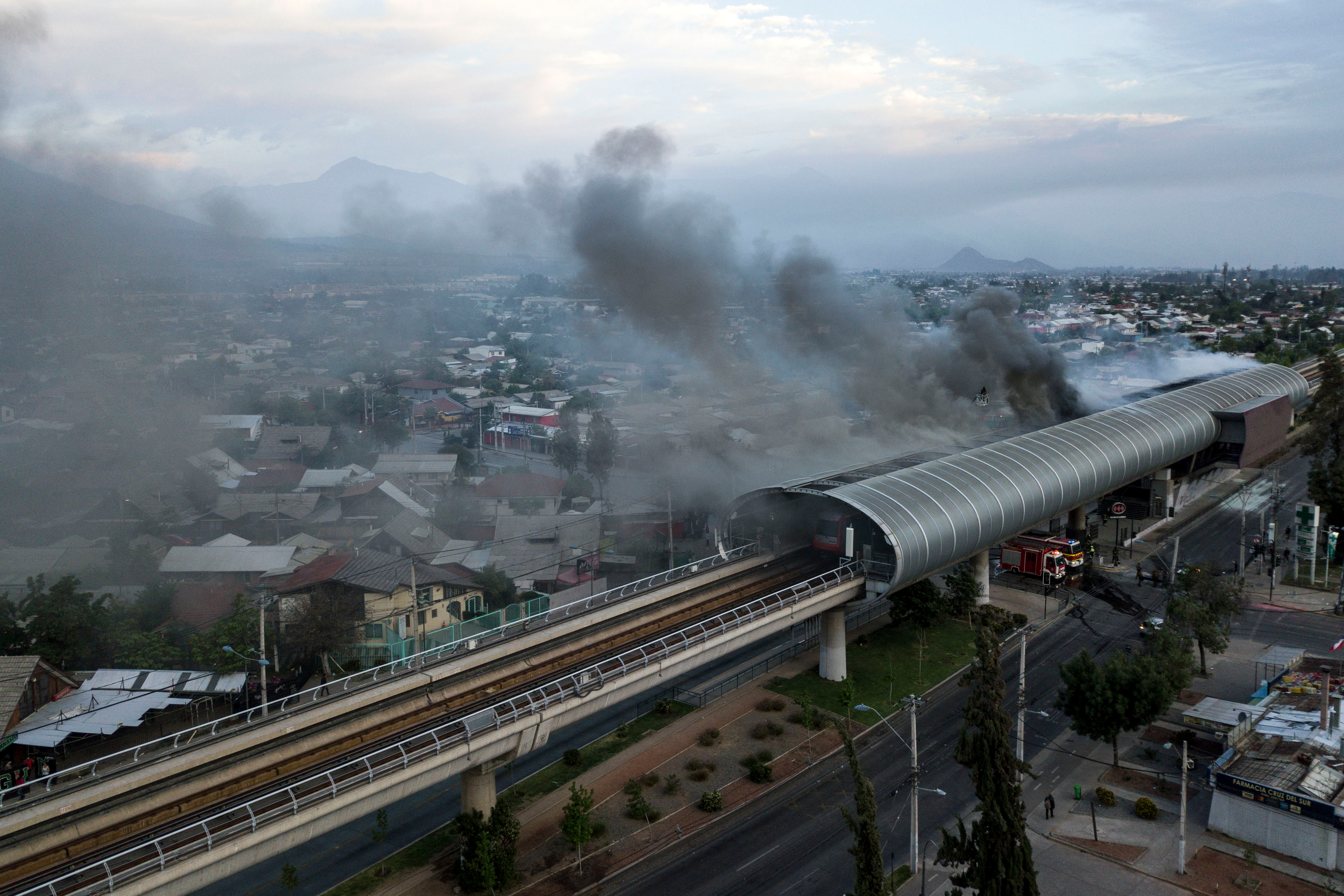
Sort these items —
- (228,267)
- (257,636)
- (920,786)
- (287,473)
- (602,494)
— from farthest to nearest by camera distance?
1. (228,267)
2. (287,473)
3. (602,494)
4. (257,636)
5. (920,786)

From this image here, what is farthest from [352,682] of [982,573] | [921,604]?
[982,573]

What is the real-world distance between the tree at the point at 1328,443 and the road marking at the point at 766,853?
41363 mm

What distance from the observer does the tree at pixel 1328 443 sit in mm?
47875

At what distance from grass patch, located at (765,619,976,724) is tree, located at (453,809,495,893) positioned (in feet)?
46.4

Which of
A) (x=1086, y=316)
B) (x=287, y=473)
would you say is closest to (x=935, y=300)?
(x=1086, y=316)

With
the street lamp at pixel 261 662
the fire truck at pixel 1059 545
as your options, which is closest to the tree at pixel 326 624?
the street lamp at pixel 261 662

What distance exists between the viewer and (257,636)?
1380 inches

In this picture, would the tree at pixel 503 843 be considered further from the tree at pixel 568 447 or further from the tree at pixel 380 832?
the tree at pixel 568 447

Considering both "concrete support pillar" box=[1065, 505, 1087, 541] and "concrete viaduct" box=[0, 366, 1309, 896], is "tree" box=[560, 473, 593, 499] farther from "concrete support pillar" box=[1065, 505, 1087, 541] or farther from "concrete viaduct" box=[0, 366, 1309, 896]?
"concrete support pillar" box=[1065, 505, 1087, 541]

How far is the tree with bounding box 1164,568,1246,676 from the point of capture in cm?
3152

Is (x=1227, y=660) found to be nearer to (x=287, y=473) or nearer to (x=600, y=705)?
(x=600, y=705)

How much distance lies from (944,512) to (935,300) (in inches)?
5341

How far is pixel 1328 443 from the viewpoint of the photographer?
56125mm

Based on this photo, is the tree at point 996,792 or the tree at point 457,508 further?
the tree at point 457,508
